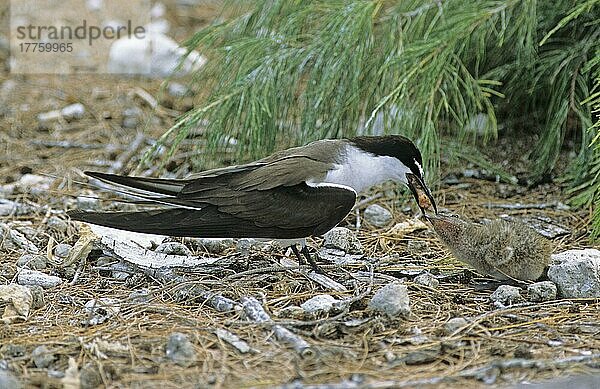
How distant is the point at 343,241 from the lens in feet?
12.7

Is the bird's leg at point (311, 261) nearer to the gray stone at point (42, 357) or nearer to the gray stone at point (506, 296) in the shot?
the gray stone at point (506, 296)

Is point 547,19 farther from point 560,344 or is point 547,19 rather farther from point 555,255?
point 560,344

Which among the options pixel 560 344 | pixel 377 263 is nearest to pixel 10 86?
pixel 377 263

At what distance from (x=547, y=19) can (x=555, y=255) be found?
174cm

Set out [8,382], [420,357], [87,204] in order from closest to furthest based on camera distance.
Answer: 1. [8,382]
2. [420,357]
3. [87,204]

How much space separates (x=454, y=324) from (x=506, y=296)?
0.37 m

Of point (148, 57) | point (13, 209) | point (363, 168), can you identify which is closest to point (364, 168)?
point (363, 168)

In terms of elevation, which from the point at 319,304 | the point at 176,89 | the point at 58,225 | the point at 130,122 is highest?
the point at 176,89

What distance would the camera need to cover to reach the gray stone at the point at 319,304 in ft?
9.87

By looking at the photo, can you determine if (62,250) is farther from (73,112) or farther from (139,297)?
(73,112)

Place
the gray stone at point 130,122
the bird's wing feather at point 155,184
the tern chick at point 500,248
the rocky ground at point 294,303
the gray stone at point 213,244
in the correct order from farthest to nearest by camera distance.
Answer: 1. the gray stone at point 130,122
2. the gray stone at point 213,244
3. the bird's wing feather at point 155,184
4. the tern chick at point 500,248
5. the rocky ground at point 294,303

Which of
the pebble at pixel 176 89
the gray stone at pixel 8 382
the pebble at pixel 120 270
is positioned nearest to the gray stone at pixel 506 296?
the pebble at pixel 120 270

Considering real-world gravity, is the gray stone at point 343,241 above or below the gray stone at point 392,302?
above

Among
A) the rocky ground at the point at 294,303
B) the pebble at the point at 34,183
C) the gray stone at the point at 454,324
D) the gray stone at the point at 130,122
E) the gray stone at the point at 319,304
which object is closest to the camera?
the rocky ground at the point at 294,303
